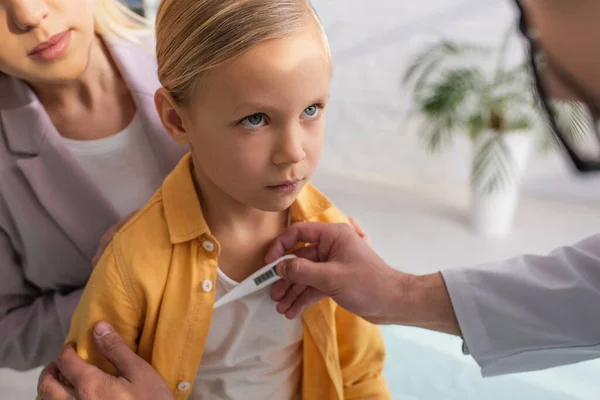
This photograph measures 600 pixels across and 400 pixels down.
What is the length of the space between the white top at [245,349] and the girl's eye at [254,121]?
25cm

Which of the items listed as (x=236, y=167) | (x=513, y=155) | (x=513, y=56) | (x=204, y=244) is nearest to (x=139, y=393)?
(x=204, y=244)

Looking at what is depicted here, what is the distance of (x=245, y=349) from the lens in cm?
101

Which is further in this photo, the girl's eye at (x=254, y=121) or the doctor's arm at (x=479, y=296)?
the doctor's arm at (x=479, y=296)

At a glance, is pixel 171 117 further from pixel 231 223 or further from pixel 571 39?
pixel 571 39

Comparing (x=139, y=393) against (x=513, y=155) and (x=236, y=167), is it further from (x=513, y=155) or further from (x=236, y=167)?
(x=513, y=155)

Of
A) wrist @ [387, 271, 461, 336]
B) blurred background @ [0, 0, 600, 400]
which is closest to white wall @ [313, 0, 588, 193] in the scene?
blurred background @ [0, 0, 600, 400]

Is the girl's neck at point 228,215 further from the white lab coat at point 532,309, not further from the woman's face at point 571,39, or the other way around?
the woman's face at point 571,39

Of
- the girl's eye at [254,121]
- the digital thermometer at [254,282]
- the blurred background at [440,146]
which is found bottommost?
the blurred background at [440,146]

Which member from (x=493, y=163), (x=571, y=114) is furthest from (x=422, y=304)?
(x=493, y=163)

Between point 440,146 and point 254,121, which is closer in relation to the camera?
point 254,121

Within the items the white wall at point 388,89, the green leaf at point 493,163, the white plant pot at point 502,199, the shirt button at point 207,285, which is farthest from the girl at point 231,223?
the white wall at point 388,89

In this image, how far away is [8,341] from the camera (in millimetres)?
1172

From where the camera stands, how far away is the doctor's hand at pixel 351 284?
0.97 meters

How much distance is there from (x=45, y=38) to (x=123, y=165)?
11.1 inches
